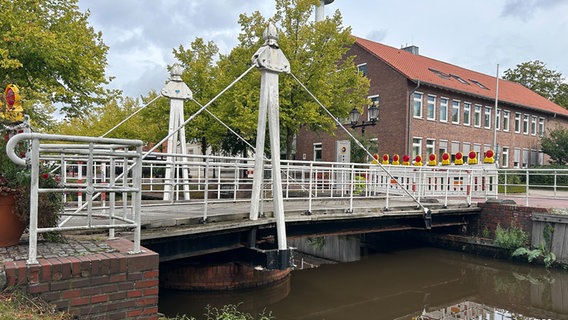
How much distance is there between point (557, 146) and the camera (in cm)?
3312

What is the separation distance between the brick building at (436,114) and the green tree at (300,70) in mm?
6667

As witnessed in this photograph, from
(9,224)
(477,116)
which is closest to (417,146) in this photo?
(477,116)

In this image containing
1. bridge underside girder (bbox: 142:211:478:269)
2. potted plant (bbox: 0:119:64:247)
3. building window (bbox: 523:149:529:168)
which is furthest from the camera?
building window (bbox: 523:149:529:168)

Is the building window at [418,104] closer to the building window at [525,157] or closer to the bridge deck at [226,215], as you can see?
the building window at [525,157]

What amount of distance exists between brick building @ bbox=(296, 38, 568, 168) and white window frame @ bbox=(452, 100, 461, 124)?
0.18 feet

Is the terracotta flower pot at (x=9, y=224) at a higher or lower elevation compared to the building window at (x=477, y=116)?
lower

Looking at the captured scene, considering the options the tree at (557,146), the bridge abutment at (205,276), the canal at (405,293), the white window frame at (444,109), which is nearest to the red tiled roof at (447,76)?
the white window frame at (444,109)

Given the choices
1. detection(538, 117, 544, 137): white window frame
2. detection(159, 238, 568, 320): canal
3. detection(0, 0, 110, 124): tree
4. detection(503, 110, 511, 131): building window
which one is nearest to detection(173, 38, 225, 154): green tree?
detection(0, 0, 110, 124): tree

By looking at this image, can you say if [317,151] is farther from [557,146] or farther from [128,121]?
[557,146]

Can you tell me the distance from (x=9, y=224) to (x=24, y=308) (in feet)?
4.41

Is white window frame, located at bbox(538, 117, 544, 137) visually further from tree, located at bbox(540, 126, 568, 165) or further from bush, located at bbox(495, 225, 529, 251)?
bush, located at bbox(495, 225, 529, 251)

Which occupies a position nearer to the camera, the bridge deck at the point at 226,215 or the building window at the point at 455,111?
the bridge deck at the point at 226,215

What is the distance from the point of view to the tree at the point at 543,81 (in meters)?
47.1

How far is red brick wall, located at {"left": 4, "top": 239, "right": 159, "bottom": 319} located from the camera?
3.35 meters
